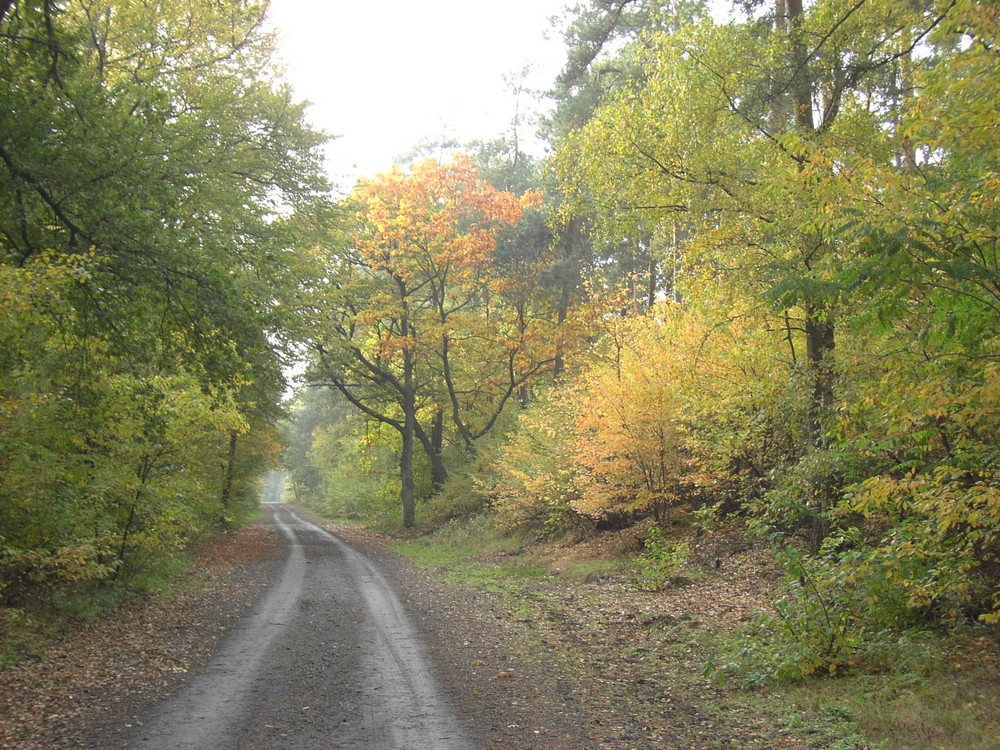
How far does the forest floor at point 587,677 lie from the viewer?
18.2ft

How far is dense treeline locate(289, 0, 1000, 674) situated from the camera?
17.7 feet

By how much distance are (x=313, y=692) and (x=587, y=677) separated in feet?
Answer: 9.50

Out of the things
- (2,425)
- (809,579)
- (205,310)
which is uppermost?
(205,310)

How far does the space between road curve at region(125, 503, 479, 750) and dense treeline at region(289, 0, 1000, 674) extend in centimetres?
358

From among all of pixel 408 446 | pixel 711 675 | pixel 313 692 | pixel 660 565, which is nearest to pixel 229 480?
pixel 408 446

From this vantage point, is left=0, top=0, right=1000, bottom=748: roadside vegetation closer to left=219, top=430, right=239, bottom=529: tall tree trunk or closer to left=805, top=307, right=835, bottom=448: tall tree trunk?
left=805, top=307, right=835, bottom=448: tall tree trunk

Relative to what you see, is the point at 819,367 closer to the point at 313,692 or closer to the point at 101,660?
the point at 313,692

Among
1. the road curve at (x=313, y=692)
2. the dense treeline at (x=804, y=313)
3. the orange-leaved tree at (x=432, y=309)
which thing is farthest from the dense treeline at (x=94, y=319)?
the orange-leaved tree at (x=432, y=309)

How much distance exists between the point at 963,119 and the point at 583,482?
38.7 ft

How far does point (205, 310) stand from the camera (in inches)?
344

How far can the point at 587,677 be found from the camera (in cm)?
747

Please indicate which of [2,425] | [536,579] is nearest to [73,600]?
[2,425]

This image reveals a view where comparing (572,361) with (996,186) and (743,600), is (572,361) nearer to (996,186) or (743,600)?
(743,600)

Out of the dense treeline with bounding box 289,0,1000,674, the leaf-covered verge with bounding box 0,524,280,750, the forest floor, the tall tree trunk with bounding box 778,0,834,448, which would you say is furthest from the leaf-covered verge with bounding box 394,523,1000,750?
the leaf-covered verge with bounding box 0,524,280,750
